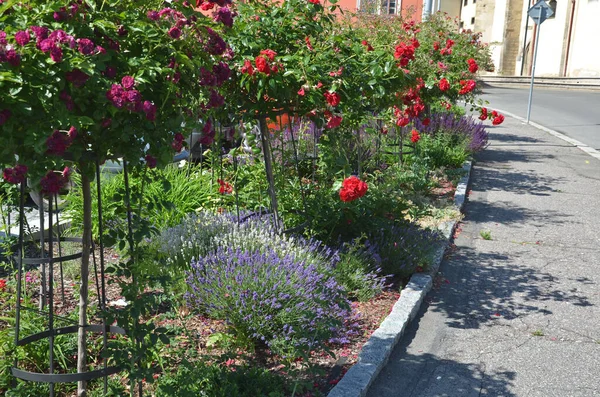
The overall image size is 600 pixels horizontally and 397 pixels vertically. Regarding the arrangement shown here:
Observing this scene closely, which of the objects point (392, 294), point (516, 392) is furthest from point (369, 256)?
point (516, 392)

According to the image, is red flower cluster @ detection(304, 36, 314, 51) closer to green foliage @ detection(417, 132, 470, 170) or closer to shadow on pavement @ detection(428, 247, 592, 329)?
shadow on pavement @ detection(428, 247, 592, 329)

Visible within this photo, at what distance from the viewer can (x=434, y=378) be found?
383 centimetres

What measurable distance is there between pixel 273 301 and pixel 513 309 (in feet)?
7.32

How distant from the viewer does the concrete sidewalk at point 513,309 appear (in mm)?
3820

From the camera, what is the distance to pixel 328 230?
5523 mm

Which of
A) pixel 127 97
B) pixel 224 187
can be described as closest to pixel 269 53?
pixel 224 187

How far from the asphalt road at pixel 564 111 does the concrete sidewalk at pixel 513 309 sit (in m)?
6.71

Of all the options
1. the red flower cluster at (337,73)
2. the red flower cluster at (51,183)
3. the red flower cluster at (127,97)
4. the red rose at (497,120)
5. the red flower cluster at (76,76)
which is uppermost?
the red flower cluster at (337,73)

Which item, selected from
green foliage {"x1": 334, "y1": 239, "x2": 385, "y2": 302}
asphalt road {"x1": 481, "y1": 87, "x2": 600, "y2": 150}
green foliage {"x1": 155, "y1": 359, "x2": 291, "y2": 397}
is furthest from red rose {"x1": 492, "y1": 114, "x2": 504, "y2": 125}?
green foliage {"x1": 155, "y1": 359, "x2": 291, "y2": 397}

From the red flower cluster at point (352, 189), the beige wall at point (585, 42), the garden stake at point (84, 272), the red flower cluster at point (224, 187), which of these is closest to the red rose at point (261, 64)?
the red flower cluster at point (352, 189)

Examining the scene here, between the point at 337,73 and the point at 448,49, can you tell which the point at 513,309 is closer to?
the point at 337,73

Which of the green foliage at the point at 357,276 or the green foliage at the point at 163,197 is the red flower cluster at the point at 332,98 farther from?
the green foliage at the point at 163,197

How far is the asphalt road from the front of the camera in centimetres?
1598

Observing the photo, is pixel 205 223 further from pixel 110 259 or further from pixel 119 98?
pixel 119 98
